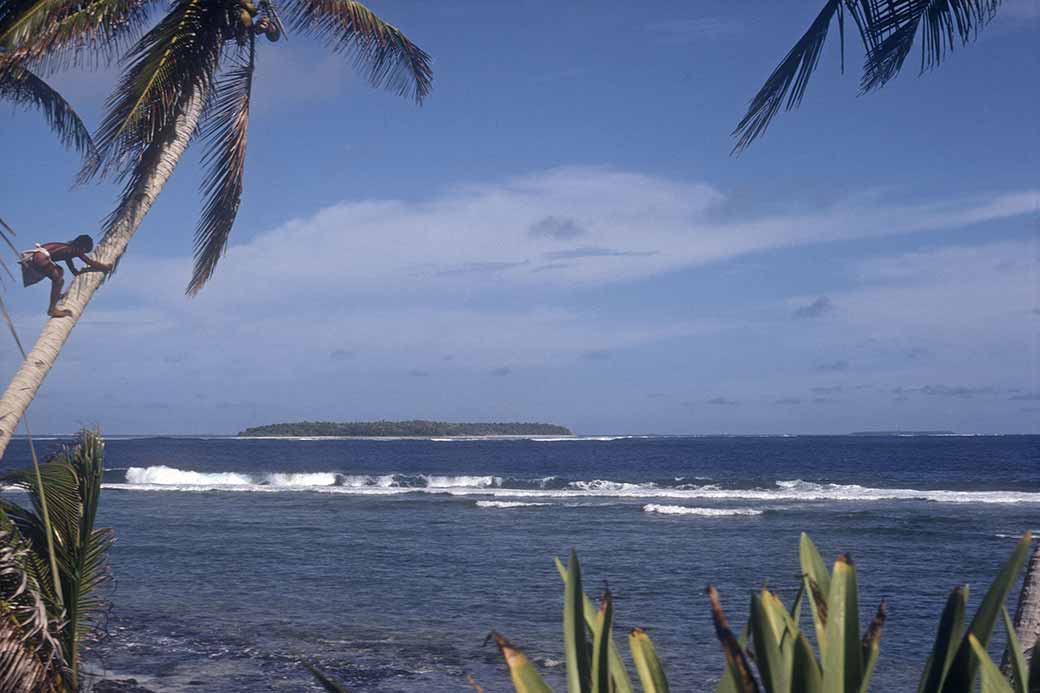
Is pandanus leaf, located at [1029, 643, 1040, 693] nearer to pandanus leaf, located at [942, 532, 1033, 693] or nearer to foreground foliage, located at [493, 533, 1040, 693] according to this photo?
foreground foliage, located at [493, 533, 1040, 693]

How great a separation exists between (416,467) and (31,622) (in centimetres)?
6423

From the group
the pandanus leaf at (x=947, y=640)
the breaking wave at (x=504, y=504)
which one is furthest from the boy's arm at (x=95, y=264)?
→ the breaking wave at (x=504, y=504)

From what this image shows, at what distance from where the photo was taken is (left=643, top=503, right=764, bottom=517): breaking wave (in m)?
29.4

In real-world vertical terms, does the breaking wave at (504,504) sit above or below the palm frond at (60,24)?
below

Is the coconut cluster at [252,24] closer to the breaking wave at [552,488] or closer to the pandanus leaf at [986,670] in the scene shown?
the pandanus leaf at [986,670]

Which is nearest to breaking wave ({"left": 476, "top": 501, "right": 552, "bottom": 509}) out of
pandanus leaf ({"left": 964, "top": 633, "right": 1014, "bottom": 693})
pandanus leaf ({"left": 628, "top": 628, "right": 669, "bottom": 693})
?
pandanus leaf ({"left": 628, "top": 628, "right": 669, "bottom": 693})

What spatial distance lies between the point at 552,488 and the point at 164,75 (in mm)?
37580

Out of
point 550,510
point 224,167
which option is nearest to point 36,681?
point 224,167

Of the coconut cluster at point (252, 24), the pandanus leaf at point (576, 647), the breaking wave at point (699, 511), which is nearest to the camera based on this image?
the pandanus leaf at point (576, 647)

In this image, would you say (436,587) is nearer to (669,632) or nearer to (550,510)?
(669,632)

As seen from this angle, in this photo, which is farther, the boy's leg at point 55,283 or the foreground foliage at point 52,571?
the boy's leg at point 55,283

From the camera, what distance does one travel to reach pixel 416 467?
6781 cm

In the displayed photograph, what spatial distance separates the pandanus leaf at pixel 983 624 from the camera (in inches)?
70.4

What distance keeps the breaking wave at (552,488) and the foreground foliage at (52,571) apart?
31.7m
